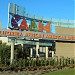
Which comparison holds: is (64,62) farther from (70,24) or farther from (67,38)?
(70,24)

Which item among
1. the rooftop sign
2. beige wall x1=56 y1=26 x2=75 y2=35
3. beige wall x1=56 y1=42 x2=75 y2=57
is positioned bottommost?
beige wall x1=56 y1=42 x2=75 y2=57

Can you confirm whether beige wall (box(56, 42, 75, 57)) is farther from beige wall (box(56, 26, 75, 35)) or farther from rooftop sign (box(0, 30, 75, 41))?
beige wall (box(56, 26, 75, 35))

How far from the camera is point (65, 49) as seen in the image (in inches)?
1650

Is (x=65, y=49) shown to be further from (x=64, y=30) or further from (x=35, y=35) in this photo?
(x=35, y=35)

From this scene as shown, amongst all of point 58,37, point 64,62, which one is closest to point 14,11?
point 58,37

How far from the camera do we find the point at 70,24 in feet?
176

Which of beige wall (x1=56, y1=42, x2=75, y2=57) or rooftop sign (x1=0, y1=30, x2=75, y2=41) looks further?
beige wall (x1=56, y1=42, x2=75, y2=57)

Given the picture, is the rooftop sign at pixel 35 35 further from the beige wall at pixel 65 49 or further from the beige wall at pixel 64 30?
the beige wall at pixel 64 30

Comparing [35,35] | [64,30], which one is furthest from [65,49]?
[35,35]

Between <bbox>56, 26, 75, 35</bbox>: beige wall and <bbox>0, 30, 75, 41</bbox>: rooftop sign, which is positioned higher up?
<bbox>56, 26, 75, 35</bbox>: beige wall

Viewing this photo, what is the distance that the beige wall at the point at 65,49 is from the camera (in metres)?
41.2

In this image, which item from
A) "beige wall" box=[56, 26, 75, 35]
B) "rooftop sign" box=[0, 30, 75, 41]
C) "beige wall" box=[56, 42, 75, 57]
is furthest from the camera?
"beige wall" box=[56, 26, 75, 35]

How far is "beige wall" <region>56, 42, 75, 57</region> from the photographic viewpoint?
135 feet

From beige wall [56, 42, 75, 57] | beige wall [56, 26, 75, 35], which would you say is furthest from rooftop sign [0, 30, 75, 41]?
beige wall [56, 26, 75, 35]
